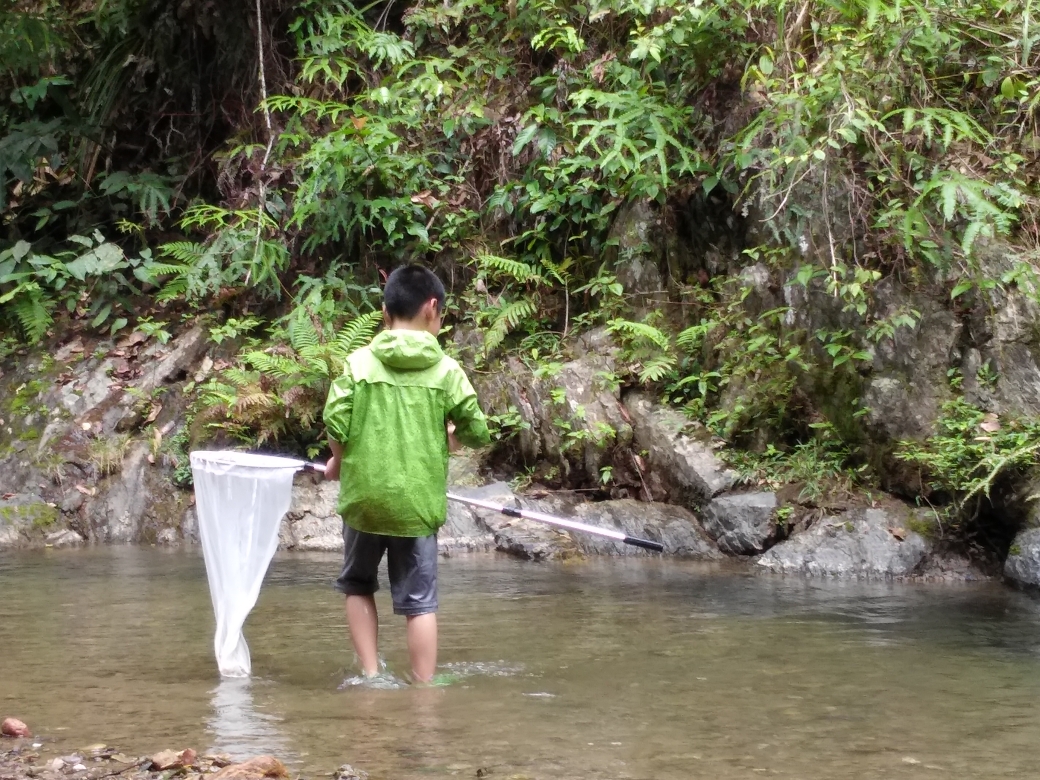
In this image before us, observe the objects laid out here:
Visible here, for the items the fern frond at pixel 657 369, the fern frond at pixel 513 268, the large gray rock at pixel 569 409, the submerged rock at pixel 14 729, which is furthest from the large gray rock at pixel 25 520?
the submerged rock at pixel 14 729

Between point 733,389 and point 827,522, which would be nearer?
point 827,522

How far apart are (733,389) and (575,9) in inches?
167

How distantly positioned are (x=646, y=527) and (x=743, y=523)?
67 centimetres

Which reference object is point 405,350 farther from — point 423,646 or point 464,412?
point 423,646

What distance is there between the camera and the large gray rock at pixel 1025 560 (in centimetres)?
625

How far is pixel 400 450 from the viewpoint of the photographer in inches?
160

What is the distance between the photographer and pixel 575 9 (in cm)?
1027

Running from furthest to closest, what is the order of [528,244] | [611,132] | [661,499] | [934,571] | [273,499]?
[528,244] < [611,132] < [661,499] < [934,571] < [273,499]

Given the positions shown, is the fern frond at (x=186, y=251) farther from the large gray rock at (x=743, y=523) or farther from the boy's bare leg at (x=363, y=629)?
the boy's bare leg at (x=363, y=629)

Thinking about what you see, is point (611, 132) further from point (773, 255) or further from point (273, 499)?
point (273, 499)

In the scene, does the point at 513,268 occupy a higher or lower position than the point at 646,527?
higher

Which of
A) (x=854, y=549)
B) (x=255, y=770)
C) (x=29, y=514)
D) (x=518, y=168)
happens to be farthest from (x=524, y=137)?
(x=255, y=770)

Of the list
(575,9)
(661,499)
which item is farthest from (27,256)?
(661,499)

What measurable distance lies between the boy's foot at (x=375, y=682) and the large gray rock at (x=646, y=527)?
3446 millimetres
